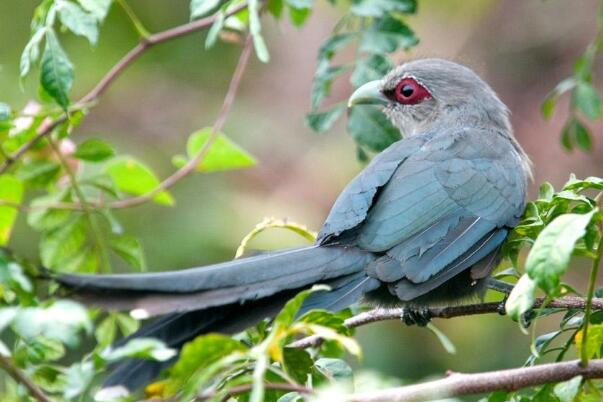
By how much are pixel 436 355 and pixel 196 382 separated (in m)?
5.48

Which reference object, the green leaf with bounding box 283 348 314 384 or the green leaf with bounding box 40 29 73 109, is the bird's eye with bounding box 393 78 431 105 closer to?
the green leaf with bounding box 40 29 73 109

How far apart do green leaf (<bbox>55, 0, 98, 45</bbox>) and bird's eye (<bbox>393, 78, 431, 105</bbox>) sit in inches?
87.1

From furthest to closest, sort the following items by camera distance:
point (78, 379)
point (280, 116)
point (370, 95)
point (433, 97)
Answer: point (280, 116) < point (433, 97) < point (370, 95) < point (78, 379)

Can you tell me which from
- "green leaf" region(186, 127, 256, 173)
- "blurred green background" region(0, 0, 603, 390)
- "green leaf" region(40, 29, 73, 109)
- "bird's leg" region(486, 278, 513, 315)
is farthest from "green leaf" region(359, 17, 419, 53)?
"blurred green background" region(0, 0, 603, 390)

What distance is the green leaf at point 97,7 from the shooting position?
2.95m

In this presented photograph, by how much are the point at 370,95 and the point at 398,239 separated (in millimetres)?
1440

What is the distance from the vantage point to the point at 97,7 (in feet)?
9.73

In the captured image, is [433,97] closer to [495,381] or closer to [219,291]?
[219,291]

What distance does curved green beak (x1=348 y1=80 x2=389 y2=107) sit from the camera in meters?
4.46

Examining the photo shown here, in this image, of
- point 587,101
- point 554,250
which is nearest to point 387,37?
point 587,101

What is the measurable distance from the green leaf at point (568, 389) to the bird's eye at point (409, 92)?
2.55 meters

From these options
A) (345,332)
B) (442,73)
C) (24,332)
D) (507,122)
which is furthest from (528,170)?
(24,332)

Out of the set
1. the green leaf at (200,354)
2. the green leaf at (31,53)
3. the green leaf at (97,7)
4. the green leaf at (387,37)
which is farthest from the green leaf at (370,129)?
the green leaf at (200,354)

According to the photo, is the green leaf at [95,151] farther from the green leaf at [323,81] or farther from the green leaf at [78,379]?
the green leaf at [78,379]
